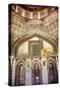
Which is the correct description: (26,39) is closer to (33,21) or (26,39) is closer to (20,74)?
(33,21)

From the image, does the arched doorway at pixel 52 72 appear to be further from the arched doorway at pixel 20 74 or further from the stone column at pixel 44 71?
the arched doorway at pixel 20 74

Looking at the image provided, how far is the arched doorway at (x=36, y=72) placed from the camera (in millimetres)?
1624

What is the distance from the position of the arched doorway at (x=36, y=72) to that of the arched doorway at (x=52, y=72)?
9cm

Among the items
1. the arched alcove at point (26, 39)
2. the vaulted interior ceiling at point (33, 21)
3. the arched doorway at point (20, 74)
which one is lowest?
the arched doorway at point (20, 74)

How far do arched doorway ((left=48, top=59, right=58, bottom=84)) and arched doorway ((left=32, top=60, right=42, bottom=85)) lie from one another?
0.09 m

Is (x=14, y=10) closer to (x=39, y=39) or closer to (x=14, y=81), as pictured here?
(x=39, y=39)

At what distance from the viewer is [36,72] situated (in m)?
1.63

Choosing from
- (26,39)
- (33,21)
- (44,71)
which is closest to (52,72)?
(44,71)

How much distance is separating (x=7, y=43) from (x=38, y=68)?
0.35 metres

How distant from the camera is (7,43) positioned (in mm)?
1597

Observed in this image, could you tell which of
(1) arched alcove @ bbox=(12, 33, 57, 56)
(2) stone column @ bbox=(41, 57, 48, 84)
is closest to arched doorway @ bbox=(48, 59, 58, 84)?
(2) stone column @ bbox=(41, 57, 48, 84)

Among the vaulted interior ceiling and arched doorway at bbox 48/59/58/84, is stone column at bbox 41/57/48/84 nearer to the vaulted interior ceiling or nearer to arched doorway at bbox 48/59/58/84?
arched doorway at bbox 48/59/58/84

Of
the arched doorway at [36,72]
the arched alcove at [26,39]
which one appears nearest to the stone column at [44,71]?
the arched doorway at [36,72]

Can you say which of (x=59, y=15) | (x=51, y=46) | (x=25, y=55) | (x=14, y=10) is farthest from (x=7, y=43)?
(x=59, y=15)
